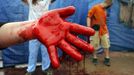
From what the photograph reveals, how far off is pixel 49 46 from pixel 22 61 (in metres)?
4.82

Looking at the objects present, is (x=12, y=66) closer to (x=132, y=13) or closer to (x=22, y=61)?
(x=22, y=61)

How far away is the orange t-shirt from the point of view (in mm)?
6617

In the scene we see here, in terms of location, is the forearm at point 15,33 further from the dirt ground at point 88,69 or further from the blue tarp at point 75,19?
the blue tarp at point 75,19

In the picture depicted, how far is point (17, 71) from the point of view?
256 inches

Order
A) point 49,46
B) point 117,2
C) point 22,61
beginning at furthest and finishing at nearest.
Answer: point 117,2 < point 22,61 < point 49,46

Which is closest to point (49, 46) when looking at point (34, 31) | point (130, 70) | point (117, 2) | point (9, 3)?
point (34, 31)

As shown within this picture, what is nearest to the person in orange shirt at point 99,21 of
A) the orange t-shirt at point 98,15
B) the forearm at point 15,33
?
the orange t-shirt at point 98,15

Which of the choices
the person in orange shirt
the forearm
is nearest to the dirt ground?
the person in orange shirt

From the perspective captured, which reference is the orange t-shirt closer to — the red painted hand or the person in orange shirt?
the person in orange shirt

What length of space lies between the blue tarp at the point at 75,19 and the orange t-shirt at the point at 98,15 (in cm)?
53

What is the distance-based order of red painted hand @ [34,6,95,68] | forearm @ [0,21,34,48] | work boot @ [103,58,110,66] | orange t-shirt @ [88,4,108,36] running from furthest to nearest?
work boot @ [103,58,110,66]
orange t-shirt @ [88,4,108,36]
forearm @ [0,21,34,48]
red painted hand @ [34,6,95,68]

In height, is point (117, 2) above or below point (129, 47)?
above

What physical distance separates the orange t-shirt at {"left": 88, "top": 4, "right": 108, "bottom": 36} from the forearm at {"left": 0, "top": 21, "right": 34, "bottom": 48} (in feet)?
14.3

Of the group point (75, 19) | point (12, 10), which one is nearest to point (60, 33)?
point (12, 10)
